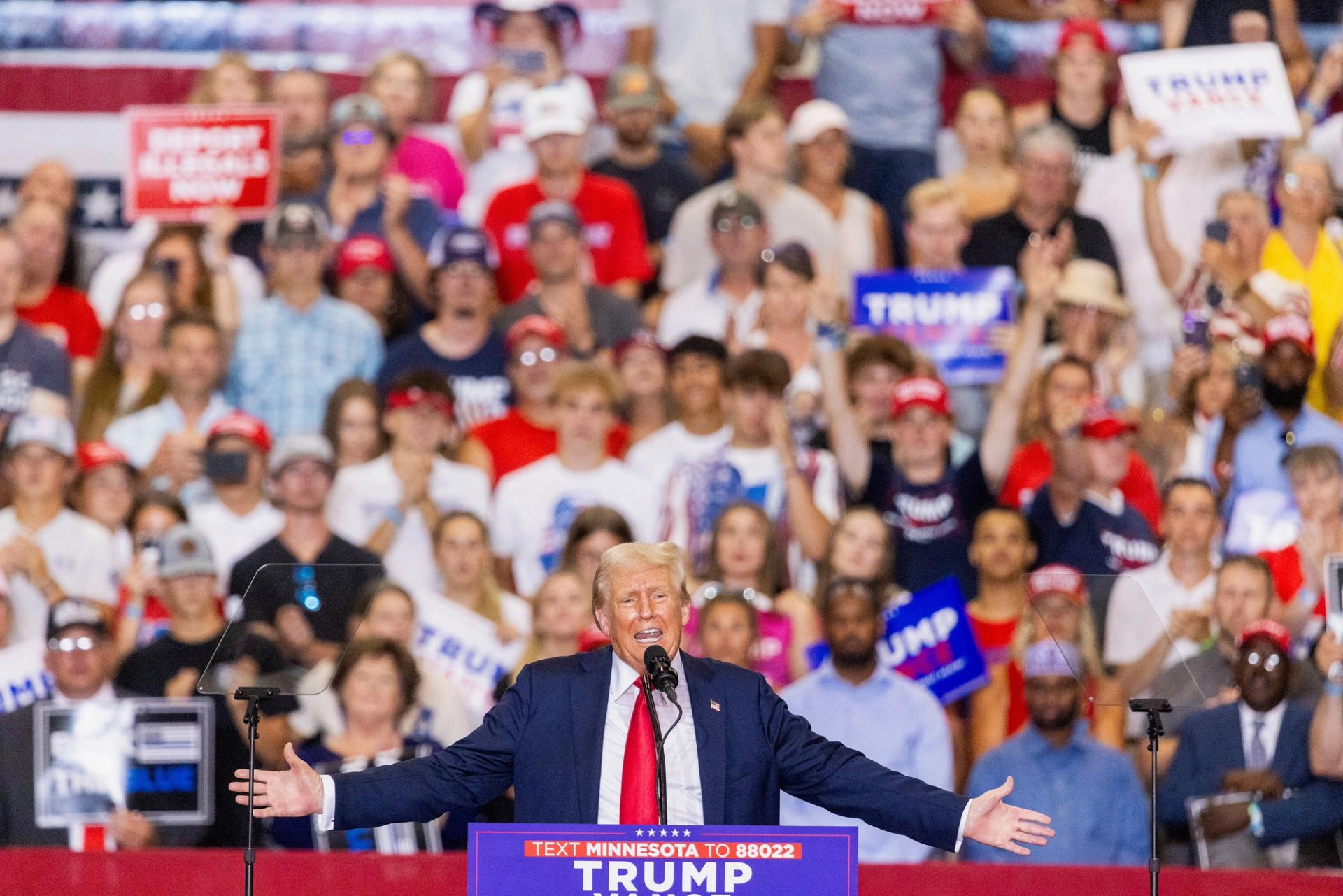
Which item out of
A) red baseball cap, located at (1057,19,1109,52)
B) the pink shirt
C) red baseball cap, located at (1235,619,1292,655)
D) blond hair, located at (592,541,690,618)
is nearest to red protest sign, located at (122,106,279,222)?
the pink shirt

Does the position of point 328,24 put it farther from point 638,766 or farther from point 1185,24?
point 638,766

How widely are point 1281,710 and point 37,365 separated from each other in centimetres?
462

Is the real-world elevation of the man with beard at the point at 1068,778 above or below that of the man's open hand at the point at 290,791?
below

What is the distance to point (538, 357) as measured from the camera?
7910mm

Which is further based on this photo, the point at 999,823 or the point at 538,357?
the point at 538,357

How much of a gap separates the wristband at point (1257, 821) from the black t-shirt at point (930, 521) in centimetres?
138

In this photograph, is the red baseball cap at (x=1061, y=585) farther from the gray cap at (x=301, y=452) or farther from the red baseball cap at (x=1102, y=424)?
the gray cap at (x=301, y=452)

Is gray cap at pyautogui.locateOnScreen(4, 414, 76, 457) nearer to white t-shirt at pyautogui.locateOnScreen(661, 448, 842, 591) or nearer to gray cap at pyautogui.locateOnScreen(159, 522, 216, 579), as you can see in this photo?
gray cap at pyautogui.locateOnScreen(159, 522, 216, 579)

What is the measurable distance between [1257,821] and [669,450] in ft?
8.00

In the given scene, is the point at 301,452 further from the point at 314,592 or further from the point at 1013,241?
the point at 1013,241

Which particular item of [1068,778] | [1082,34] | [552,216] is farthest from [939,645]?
[1082,34]

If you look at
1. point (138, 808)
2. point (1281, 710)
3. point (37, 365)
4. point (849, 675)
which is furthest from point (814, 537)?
point (37, 365)

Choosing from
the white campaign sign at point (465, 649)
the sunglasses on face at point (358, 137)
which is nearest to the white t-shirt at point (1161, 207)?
the sunglasses on face at point (358, 137)

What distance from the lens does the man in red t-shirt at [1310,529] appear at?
23.5ft
